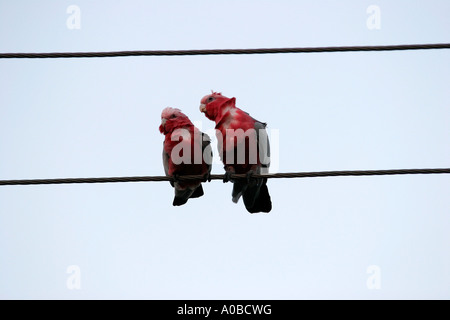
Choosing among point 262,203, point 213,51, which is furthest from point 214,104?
point 213,51

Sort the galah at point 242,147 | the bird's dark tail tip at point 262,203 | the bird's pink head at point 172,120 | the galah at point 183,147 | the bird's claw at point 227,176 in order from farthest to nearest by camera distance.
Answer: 1. the bird's dark tail tip at point 262,203
2. the bird's pink head at point 172,120
3. the galah at point 183,147
4. the galah at point 242,147
5. the bird's claw at point 227,176

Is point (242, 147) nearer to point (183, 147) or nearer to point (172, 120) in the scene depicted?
point (183, 147)

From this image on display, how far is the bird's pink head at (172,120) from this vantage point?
25.1 ft

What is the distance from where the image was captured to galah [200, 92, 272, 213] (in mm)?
7422

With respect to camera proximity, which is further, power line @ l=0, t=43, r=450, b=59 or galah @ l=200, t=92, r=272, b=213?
galah @ l=200, t=92, r=272, b=213

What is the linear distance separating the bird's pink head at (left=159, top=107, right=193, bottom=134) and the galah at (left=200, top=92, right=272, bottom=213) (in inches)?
7.5

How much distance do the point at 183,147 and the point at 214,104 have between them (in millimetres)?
479

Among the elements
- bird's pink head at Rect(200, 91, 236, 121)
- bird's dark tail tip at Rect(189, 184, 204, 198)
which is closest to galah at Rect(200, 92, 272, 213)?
bird's pink head at Rect(200, 91, 236, 121)

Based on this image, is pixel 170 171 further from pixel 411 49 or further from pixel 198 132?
pixel 411 49

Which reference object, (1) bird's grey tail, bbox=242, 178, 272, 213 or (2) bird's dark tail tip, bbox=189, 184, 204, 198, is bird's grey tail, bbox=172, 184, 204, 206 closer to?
(2) bird's dark tail tip, bbox=189, 184, 204, 198

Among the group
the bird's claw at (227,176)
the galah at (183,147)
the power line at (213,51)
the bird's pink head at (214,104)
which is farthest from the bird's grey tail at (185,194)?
the power line at (213,51)

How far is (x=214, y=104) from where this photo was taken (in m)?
7.67

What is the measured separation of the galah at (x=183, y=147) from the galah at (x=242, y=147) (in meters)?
0.21

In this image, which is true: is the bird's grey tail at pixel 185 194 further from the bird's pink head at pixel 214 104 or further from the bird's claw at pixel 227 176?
the bird's pink head at pixel 214 104
